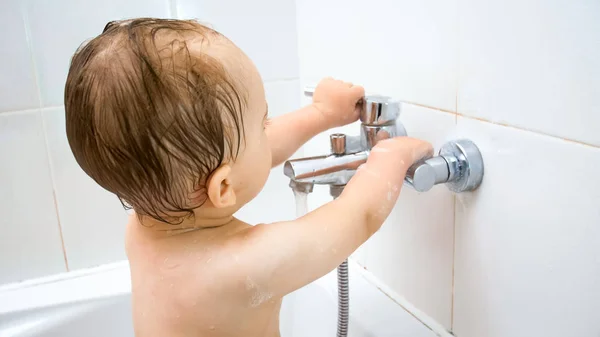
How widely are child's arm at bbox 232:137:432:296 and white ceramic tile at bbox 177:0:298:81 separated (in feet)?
1.71

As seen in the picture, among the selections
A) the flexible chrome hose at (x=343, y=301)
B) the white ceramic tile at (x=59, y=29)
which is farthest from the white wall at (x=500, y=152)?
the white ceramic tile at (x=59, y=29)

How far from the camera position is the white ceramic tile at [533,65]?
0.49 meters

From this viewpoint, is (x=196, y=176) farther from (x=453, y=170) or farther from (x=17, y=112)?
(x=17, y=112)

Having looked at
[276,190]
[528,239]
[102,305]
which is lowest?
[102,305]

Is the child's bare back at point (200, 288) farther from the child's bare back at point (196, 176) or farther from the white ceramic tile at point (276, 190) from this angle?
the white ceramic tile at point (276, 190)

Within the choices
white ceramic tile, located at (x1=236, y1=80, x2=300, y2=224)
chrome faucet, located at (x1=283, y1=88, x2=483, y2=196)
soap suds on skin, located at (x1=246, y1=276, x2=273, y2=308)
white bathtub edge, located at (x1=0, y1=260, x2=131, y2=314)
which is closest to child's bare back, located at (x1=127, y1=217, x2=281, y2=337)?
soap suds on skin, located at (x1=246, y1=276, x2=273, y2=308)

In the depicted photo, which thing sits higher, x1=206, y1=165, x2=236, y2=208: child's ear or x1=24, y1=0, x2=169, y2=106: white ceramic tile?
x1=24, y1=0, x2=169, y2=106: white ceramic tile

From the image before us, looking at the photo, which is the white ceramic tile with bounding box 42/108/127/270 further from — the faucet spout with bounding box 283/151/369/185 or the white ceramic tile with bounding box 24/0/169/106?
the faucet spout with bounding box 283/151/369/185

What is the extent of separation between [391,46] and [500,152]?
0.24 meters

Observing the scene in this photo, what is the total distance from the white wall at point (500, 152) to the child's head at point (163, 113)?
0.82 feet

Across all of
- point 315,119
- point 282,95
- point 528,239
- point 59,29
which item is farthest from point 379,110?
point 59,29

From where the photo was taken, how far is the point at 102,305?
980 millimetres

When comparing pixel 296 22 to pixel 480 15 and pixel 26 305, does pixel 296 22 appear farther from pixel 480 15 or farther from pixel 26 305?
pixel 26 305

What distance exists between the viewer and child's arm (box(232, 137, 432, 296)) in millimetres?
583
